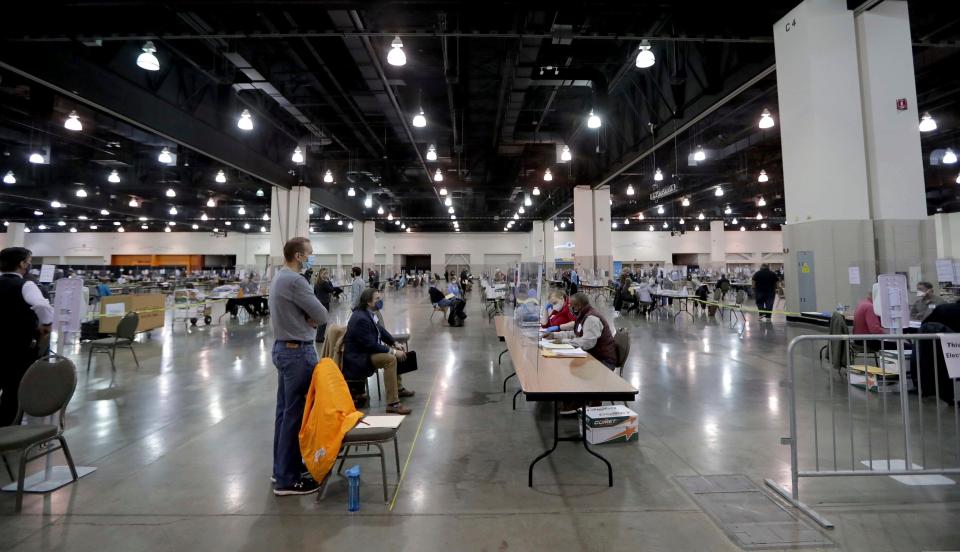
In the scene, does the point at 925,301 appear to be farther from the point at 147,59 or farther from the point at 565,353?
the point at 147,59

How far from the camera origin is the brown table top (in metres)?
2.62

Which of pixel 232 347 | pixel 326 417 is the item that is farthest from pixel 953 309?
pixel 232 347

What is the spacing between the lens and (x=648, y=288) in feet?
42.2

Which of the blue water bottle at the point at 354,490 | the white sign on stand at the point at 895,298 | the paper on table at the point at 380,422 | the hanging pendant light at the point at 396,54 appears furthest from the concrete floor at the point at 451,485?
the hanging pendant light at the point at 396,54

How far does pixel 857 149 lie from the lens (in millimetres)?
6059

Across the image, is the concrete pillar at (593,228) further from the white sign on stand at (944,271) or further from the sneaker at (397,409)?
the sneaker at (397,409)

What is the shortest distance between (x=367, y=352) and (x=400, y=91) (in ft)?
29.2

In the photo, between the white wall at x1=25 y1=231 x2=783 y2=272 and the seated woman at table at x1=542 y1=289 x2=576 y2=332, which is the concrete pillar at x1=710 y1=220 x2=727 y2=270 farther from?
the seated woman at table at x1=542 y1=289 x2=576 y2=332

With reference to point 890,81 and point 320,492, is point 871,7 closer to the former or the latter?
point 890,81

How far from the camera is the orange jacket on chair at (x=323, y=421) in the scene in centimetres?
245

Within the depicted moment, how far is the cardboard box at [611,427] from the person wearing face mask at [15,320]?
446cm

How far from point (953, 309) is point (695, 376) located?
2.58m

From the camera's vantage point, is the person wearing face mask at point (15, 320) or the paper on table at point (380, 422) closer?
the paper on table at point (380, 422)

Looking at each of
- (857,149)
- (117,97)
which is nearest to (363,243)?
(117,97)
